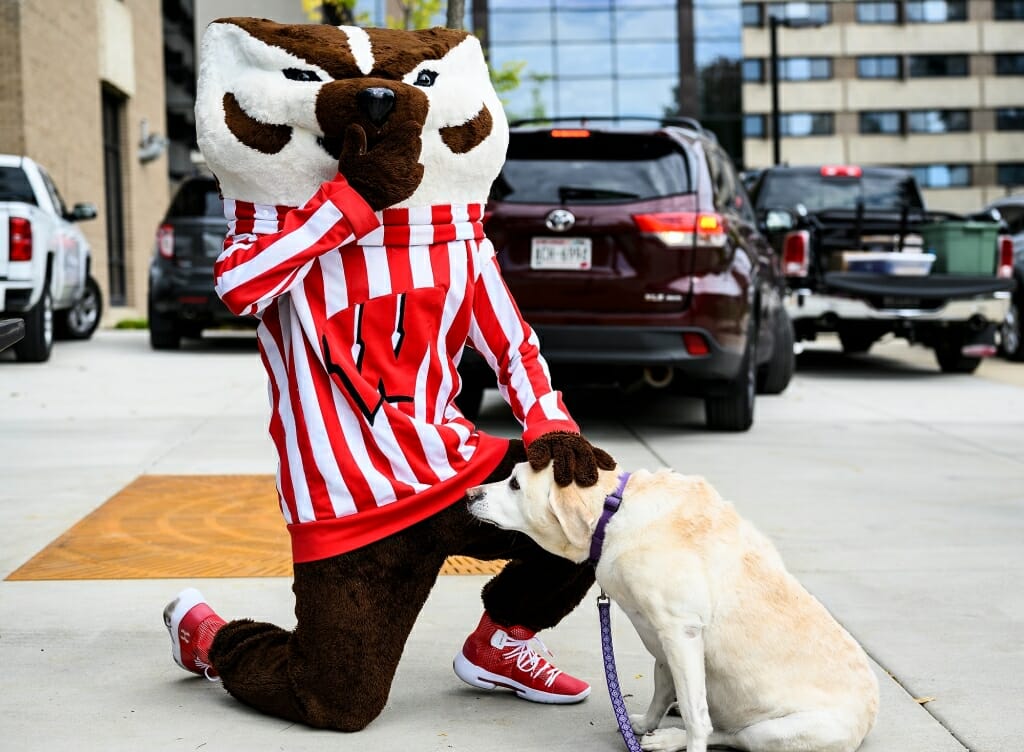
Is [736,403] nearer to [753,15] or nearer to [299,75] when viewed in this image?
[299,75]

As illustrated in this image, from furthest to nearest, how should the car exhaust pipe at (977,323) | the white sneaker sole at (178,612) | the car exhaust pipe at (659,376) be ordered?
the car exhaust pipe at (977,323), the car exhaust pipe at (659,376), the white sneaker sole at (178,612)

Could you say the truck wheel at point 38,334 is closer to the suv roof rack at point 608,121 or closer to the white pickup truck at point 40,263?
the white pickup truck at point 40,263

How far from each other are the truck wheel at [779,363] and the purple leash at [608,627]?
7.52 m

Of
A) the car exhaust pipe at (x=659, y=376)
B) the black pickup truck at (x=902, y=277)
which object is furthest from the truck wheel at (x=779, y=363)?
the car exhaust pipe at (x=659, y=376)

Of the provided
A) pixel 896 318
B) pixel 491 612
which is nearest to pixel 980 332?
pixel 896 318

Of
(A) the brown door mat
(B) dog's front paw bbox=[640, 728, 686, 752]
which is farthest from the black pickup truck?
(B) dog's front paw bbox=[640, 728, 686, 752]

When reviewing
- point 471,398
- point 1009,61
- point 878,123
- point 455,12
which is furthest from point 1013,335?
point 1009,61

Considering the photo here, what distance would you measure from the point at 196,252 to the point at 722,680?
1195cm

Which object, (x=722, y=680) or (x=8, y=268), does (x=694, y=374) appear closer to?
(x=722, y=680)

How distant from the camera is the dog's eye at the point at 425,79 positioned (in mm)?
3262

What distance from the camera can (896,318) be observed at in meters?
11.9

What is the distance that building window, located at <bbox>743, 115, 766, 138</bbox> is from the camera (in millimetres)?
60438

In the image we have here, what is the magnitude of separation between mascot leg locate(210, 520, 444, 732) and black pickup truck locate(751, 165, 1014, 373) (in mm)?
8650

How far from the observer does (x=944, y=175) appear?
63531 mm
